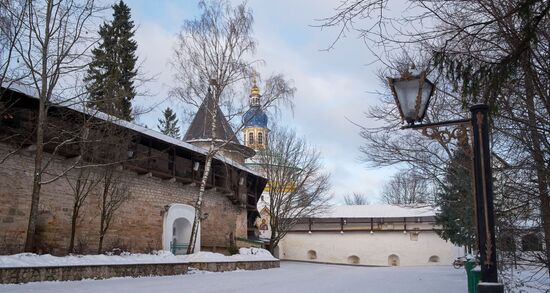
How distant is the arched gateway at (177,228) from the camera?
21250 mm

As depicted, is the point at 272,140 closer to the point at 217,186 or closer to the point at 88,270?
the point at 217,186

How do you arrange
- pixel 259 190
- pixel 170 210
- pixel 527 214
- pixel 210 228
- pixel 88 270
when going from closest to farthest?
pixel 527 214 < pixel 88 270 < pixel 170 210 < pixel 210 228 < pixel 259 190

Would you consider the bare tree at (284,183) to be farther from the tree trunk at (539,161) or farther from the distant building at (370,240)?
the tree trunk at (539,161)

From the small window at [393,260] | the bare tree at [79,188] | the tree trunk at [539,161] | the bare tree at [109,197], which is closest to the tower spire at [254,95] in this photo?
the bare tree at [109,197]

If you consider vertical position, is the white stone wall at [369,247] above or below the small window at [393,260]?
above

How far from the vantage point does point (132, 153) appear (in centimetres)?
1872

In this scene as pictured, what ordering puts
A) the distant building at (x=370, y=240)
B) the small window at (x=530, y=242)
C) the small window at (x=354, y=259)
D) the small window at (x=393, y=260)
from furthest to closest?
1. the small window at (x=354, y=259)
2. the small window at (x=393, y=260)
3. the distant building at (x=370, y=240)
4. the small window at (x=530, y=242)

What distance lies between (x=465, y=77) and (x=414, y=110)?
0.52 meters

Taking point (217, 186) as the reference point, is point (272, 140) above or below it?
above

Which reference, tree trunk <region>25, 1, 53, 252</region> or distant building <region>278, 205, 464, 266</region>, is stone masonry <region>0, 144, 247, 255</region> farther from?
distant building <region>278, 205, 464, 266</region>

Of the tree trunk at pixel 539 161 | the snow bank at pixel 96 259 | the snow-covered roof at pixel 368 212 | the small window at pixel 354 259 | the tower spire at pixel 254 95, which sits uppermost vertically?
the tower spire at pixel 254 95

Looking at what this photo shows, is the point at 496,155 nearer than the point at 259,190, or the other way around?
the point at 496,155

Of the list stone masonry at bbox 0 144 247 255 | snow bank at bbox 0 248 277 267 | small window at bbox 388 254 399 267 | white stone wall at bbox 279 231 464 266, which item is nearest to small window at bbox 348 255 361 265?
white stone wall at bbox 279 231 464 266

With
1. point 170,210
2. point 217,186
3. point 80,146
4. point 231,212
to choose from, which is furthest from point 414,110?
point 231,212
